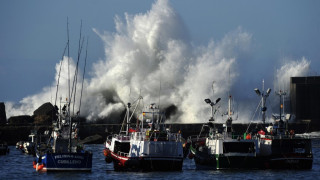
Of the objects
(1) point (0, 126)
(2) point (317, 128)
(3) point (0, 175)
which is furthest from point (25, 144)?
(2) point (317, 128)

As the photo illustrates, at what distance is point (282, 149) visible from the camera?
87250mm

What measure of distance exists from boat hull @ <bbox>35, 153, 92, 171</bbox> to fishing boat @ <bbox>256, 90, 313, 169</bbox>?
16808mm

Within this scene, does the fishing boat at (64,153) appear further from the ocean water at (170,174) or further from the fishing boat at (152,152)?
the fishing boat at (152,152)

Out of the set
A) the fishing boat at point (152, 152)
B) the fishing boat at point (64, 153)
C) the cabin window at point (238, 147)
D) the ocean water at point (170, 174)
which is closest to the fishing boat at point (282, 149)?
the ocean water at point (170, 174)

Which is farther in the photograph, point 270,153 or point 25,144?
point 25,144

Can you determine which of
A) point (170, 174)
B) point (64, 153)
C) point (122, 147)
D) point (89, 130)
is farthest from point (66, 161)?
point (89, 130)

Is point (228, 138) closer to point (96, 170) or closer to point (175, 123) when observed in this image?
point (96, 170)

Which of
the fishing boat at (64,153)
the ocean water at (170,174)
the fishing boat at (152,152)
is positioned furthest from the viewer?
the fishing boat at (152,152)

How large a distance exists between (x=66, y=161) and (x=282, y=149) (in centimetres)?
2056

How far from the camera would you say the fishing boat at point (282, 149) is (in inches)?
3374

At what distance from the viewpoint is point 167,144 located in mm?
82812

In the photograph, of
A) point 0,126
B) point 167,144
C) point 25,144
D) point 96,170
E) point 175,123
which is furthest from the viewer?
point 175,123

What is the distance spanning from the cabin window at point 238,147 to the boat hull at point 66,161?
1314cm

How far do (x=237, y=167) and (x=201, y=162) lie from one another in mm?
5129
